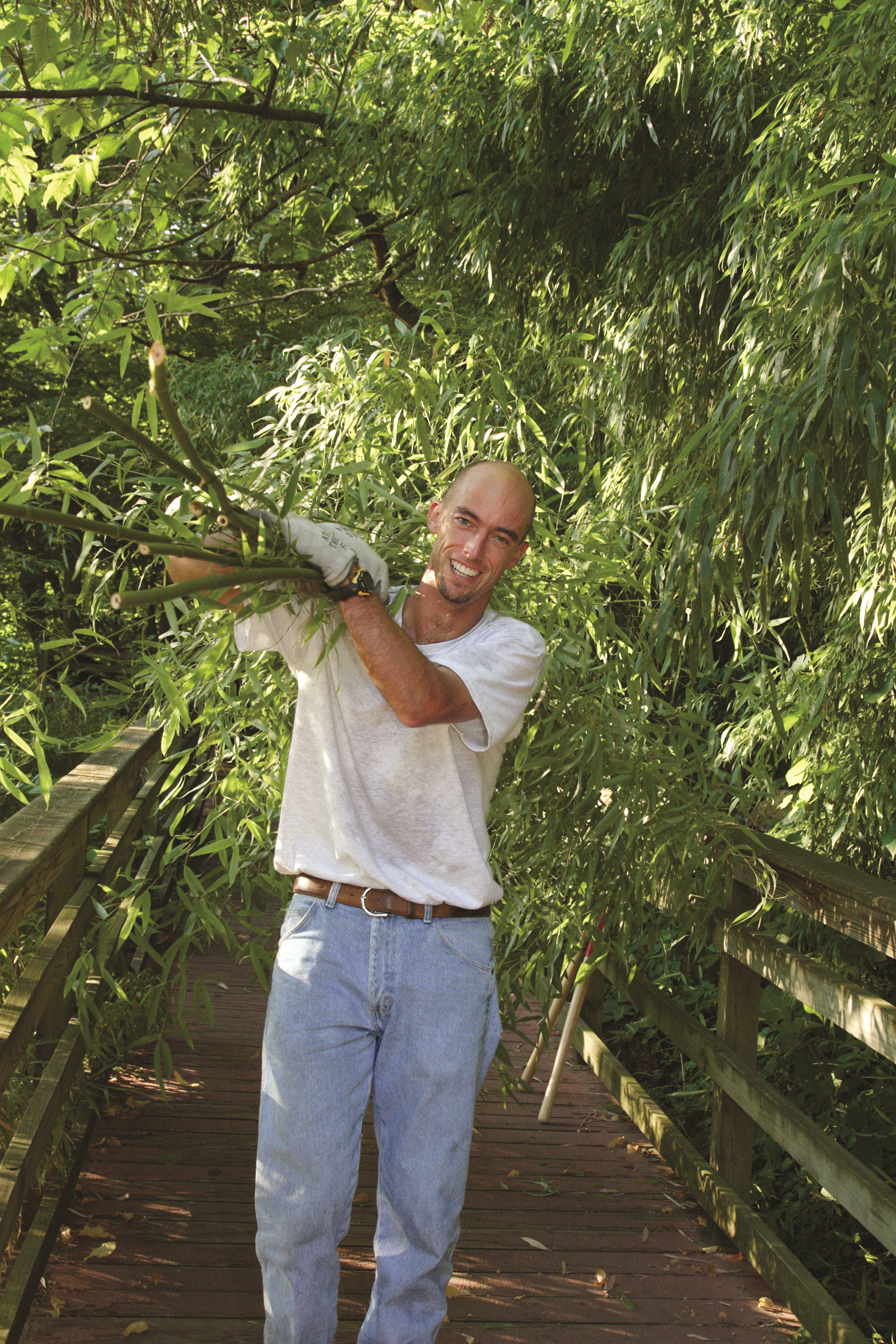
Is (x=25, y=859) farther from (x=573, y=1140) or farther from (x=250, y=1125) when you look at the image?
(x=573, y=1140)

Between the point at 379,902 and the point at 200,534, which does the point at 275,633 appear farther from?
the point at 379,902

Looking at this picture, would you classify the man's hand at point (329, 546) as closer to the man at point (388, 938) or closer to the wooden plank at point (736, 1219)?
the man at point (388, 938)

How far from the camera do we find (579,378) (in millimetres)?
3295

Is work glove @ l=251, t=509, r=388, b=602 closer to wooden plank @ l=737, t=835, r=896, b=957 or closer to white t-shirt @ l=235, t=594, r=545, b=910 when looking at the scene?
white t-shirt @ l=235, t=594, r=545, b=910

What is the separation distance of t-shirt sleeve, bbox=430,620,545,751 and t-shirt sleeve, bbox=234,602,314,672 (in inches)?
7.2

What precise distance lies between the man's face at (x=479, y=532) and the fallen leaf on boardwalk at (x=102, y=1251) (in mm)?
1381

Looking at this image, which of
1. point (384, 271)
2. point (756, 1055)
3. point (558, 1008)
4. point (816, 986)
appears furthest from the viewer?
point (384, 271)

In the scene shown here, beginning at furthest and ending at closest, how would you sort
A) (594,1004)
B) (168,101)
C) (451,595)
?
(594,1004) < (168,101) < (451,595)

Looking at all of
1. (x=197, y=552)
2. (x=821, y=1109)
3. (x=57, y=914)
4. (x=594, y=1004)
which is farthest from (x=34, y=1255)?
(x=821, y=1109)

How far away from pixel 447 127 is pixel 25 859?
8.87 ft

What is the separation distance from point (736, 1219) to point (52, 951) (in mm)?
1476

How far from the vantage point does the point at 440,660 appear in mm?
1560

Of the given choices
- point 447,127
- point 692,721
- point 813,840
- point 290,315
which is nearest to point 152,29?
point 447,127

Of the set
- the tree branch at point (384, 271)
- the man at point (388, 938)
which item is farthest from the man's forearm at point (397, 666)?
the tree branch at point (384, 271)
